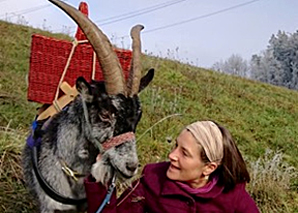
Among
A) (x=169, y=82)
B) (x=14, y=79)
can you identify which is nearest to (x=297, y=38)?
(x=169, y=82)

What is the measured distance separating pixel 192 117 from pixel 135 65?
236 inches

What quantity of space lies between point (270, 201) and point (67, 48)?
128 inches

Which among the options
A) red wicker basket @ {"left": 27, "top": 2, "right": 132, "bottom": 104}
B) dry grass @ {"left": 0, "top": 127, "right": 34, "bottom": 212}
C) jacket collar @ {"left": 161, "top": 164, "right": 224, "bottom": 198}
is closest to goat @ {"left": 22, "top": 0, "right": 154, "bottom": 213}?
jacket collar @ {"left": 161, "top": 164, "right": 224, "bottom": 198}

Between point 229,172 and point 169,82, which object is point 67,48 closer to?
point 229,172

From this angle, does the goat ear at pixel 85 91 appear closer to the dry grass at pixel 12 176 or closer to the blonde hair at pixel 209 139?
the blonde hair at pixel 209 139

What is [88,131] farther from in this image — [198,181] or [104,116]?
[198,181]

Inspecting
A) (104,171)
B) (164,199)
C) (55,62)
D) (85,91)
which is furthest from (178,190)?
(55,62)

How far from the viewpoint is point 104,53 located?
145 inches

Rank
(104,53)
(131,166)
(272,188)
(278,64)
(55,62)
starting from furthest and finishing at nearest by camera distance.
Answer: (278,64) < (272,188) < (55,62) < (104,53) < (131,166)

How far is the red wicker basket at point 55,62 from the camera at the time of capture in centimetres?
459

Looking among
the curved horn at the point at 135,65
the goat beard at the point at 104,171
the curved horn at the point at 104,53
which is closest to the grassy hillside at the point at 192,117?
the curved horn at the point at 135,65

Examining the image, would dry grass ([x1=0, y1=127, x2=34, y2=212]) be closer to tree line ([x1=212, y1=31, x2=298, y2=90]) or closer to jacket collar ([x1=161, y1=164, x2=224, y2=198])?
jacket collar ([x1=161, y1=164, x2=224, y2=198])

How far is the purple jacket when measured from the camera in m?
3.11

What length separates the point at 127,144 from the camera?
339 cm
